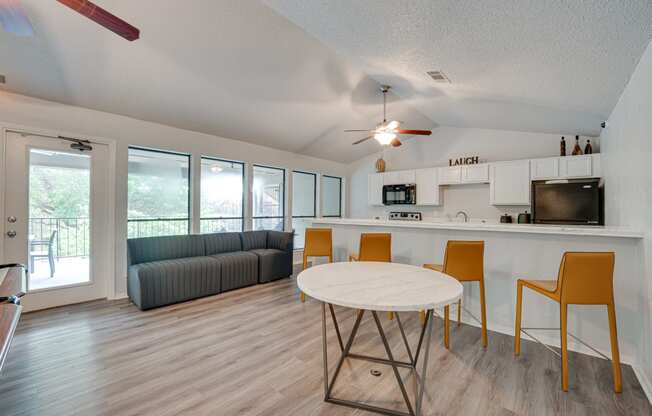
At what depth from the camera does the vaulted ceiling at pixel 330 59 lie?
1844 millimetres

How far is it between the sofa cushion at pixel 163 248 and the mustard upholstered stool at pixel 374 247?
2.62m

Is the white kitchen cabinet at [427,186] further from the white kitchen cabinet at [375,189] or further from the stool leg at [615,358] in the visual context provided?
the stool leg at [615,358]

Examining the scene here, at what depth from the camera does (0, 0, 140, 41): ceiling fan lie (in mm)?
1465

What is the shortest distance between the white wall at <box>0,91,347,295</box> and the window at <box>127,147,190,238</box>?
17cm

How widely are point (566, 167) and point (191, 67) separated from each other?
544 centimetres

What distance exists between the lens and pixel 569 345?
2.52m

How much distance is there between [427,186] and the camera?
5992 millimetres

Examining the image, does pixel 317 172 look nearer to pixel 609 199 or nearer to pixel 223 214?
pixel 223 214

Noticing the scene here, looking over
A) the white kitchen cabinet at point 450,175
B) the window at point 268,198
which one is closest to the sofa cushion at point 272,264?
the window at point 268,198

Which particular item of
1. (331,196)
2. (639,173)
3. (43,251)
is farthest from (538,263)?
(43,251)

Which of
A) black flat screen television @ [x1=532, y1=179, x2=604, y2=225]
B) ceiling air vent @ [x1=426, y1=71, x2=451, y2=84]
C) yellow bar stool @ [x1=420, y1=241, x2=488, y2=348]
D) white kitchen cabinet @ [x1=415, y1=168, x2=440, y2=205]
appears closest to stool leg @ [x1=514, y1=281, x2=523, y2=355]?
yellow bar stool @ [x1=420, y1=241, x2=488, y2=348]

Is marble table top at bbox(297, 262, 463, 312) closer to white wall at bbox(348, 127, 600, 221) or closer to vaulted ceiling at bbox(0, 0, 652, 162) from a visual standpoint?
vaulted ceiling at bbox(0, 0, 652, 162)

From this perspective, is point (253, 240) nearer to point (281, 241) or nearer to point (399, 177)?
point (281, 241)

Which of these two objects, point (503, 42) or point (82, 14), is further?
point (503, 42)
